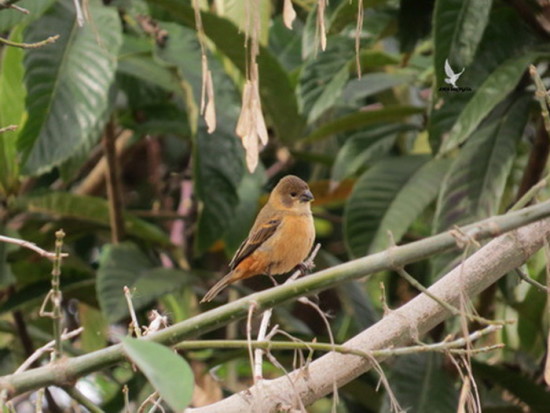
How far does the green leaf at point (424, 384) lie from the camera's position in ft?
12.9

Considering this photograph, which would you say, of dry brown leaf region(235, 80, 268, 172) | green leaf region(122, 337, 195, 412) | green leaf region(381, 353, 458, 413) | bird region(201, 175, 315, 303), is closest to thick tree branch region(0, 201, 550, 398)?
green leaf region(122, 337, 195, 412)

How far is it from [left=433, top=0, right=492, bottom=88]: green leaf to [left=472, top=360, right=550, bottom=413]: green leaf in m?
1.16

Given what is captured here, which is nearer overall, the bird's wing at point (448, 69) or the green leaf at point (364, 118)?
the bird's wing at point (448, 69)

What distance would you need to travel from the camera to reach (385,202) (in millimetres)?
3992

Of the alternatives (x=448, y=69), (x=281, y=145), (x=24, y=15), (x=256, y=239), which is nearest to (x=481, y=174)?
(x=448, y=69)

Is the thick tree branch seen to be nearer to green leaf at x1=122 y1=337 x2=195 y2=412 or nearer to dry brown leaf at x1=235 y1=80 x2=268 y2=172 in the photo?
green leaf at x1=122 y1=337 x2=195 y2=412

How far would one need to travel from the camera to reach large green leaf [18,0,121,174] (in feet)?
11.7

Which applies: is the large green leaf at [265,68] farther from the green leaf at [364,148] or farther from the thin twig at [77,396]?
the thin twig at [77,396]

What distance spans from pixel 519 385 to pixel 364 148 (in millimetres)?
1040

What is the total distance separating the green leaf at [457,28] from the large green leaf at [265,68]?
65 cm

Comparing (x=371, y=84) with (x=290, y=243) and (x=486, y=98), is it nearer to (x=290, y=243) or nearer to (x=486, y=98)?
(x=486, y=98)

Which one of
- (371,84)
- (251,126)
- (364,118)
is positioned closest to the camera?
(251,126)

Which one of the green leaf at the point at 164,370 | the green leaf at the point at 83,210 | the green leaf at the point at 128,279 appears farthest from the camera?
the green leaf at the point at 83,210

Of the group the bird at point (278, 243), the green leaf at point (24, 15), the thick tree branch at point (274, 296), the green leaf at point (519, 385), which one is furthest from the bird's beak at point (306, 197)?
the thick tree branch at point (274, 296)
